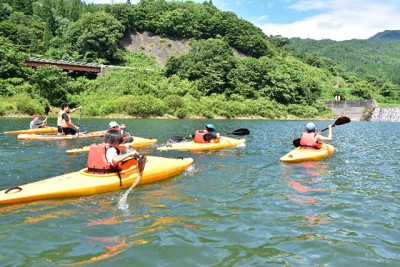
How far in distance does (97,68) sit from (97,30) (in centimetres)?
923

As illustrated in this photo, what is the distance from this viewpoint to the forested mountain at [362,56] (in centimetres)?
14010

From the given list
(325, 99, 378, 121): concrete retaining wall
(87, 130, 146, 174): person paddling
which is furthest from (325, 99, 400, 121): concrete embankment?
(87, 130, 146, 174): person paddling

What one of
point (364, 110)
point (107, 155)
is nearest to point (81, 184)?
point (107, 155)

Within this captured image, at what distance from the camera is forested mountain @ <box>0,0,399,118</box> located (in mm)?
43062

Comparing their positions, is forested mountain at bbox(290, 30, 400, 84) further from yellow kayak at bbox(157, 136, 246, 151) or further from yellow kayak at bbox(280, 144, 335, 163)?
yellow kayak at bbox(280, 144, 335, 163)

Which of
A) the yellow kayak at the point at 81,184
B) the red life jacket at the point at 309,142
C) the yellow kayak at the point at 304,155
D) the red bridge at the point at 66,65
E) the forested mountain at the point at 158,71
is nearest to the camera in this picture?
the yellow kayak at the point at 81,184

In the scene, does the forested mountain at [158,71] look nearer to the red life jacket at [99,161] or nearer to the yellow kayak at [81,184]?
the yellow kayak at [81,184]

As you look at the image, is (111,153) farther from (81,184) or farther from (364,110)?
(364,110)

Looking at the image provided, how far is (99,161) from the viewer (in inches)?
303

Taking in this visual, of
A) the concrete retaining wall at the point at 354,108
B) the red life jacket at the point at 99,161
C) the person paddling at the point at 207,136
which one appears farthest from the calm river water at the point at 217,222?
the concrete retaining wall at the point at 354,108

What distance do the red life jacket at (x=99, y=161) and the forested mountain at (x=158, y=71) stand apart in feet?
102

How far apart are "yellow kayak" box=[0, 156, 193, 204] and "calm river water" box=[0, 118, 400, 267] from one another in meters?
0.17

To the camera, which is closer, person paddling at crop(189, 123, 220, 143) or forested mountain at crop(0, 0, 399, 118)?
person paddling at crop(189, 123, 220, 143)

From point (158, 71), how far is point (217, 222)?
5415cm
